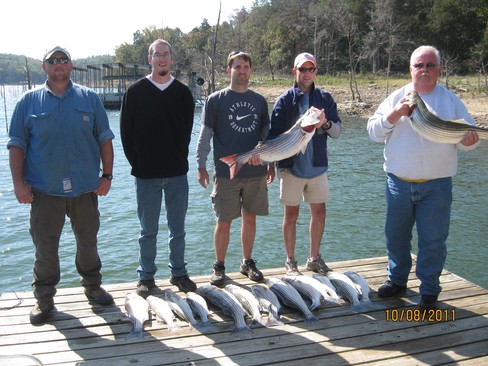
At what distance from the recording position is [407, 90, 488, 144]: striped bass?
424 centimetres

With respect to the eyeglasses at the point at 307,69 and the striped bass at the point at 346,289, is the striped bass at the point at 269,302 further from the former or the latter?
the eyeglasses at the point at 307,69

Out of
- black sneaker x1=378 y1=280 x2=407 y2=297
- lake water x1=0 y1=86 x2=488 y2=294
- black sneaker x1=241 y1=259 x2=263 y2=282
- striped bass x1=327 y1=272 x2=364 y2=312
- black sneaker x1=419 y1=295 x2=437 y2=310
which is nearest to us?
black sneaker x1=419 y1=295 x2=437 y2=310

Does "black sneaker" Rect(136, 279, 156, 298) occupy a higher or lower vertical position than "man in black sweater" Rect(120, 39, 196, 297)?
lower

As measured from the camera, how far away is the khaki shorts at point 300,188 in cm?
Answer: 564

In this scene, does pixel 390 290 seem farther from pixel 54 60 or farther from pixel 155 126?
pixel 54 60

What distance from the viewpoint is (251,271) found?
18.7ft

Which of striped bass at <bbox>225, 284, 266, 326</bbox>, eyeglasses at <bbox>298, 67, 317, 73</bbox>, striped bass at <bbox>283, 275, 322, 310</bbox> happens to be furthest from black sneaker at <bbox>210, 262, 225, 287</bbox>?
eyeglasses at <bbox>298, 67, 317, 73</bbox>

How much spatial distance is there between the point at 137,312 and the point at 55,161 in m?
1.59

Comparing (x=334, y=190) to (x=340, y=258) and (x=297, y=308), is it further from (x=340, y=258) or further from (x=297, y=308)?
(x=297, y=308)

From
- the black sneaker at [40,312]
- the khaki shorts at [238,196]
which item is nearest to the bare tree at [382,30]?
the khaki shorts at [238,196]

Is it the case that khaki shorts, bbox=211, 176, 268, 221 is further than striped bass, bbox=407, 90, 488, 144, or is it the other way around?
khaki shorts, bbox=211, 176, 268, 221

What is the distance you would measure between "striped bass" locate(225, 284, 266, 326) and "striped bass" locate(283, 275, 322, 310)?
56 cm

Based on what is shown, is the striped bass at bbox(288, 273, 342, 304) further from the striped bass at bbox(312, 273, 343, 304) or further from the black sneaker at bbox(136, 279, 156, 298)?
the black sneaker at bbox(136, 279, 156, 298)
